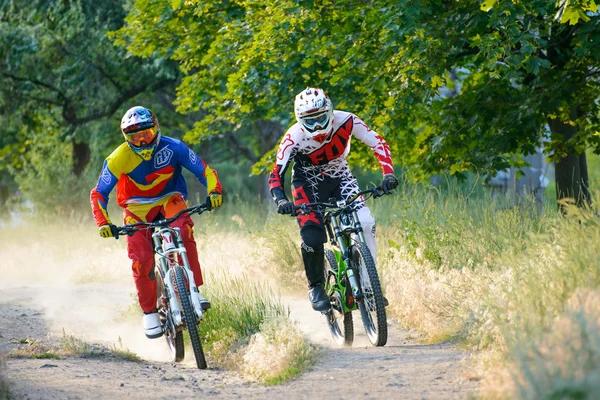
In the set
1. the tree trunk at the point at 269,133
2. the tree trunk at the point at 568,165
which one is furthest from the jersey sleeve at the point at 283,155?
the tree trunk at the point at 269,133

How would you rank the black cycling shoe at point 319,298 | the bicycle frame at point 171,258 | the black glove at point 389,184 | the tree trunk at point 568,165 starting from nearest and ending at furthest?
the black glove at point 389,184 → the bicycle frame at point 171,258 → the black cycling shoe at point 319,298 → the tree trunk at point 568,165

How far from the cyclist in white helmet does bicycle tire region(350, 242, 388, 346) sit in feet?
0.66

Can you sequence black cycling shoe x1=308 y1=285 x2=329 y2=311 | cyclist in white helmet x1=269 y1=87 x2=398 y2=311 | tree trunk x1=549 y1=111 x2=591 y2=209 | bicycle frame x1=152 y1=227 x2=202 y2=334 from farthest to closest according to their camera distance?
tree trunk x1=549 y1=111 x2=591 y2=209 < black cycling shoe x1=308 y1=285 x2=329 y2=311 < cyclist in white helmet x1=269 y1=87 x2=398 y2=311 < bicycle frame x1=152 y1=227 x2=202 y2=334

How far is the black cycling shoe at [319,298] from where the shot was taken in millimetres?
7051

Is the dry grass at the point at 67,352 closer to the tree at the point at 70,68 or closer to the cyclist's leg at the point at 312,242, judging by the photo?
the cyclist's leg at the point at 312,242

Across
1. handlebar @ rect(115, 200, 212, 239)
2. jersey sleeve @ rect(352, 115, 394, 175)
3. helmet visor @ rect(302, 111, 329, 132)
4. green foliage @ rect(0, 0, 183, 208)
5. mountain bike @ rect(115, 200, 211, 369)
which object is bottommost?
mountain bike @ rect(115, 200, 211, 369)

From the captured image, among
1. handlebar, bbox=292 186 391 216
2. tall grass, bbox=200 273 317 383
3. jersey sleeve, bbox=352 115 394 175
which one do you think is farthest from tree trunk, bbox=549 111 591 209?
tall grass, bbox=200 273 317 383

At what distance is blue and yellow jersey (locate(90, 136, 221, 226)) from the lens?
23.0 ft

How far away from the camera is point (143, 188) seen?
23.5 ft

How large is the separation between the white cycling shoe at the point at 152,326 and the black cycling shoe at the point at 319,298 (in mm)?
1325

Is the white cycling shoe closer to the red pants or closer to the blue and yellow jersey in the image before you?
the red pants

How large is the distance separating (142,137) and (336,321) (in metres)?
2.30

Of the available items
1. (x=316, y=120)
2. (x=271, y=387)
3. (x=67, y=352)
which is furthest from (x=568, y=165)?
(x=67, y=352)

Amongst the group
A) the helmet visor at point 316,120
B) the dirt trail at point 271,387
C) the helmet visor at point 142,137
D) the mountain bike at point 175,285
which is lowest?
the dirt trail at point 271,387
